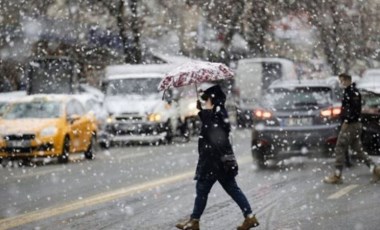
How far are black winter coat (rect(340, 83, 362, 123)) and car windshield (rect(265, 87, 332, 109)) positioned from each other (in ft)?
8.44

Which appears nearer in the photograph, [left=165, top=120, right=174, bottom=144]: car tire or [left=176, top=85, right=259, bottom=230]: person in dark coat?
[left=176, top=85, right=259, bottom=230]: person in dark coat

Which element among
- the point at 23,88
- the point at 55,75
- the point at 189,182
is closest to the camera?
the point at 189,182

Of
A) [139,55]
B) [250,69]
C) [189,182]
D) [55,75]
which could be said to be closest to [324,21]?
[250,69]

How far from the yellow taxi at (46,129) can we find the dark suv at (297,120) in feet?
15.2

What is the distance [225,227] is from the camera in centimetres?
940

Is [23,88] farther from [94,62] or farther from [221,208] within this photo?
[221,208]

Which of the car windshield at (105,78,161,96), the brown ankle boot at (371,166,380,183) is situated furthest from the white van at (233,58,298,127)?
the brown ankle boot at (371,166,380,183)


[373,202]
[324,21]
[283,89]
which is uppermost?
[324,21]

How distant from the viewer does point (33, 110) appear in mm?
19578

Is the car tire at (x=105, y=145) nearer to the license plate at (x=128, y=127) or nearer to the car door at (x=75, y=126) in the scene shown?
the license plate at (x=128, y=127)

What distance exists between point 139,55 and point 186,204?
25.0 meters

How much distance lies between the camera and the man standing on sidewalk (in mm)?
13367

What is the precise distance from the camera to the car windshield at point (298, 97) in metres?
16.1

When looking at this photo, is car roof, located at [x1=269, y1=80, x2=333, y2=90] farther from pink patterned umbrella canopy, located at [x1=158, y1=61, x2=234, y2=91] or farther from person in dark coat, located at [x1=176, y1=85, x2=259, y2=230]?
person in dark coat, located at [x1=176, y1=85, x2=259, y2=230]
